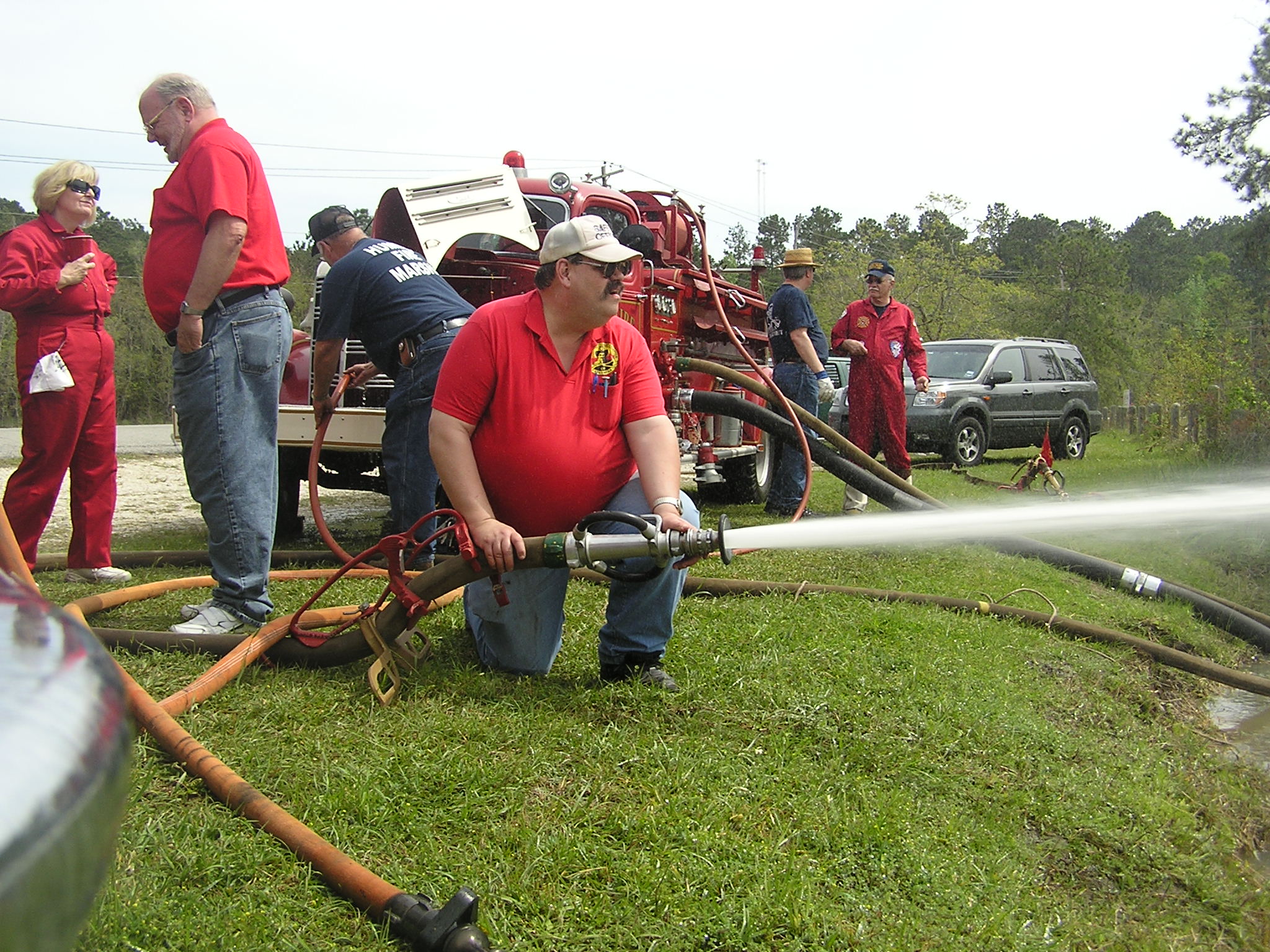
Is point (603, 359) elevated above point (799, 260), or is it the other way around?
point (799, 260)

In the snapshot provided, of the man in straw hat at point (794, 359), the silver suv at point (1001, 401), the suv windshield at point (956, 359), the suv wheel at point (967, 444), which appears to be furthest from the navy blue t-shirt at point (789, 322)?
the suv windshield at point (956, 359)

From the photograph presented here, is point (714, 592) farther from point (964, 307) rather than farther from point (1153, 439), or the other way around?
point (964, 307)

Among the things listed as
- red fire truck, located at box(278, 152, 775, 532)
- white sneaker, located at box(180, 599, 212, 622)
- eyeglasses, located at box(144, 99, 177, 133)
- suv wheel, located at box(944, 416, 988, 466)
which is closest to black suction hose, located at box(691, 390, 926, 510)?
red fire truck, located at box(278, 152, 775, 532)

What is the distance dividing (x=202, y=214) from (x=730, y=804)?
2.67 meters

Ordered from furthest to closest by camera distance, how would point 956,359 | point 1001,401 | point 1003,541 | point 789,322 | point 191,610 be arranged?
1. point 956,359
2. point 1001,401
3. point 789,322
4. point 1003,541
5. point 191,610

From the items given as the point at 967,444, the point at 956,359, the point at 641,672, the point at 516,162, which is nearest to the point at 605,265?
the point at 641,672

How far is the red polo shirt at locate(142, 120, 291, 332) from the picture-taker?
11.5ft

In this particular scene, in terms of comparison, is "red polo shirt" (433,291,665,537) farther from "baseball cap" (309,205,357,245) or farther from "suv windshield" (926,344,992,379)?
"suv windshield" (926,344,992,379)

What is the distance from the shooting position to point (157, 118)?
3604 millimetres

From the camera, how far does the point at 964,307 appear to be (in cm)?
3488

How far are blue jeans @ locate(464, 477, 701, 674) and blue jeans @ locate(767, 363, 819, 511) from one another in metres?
4.50

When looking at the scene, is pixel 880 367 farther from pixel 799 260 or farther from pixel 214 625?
pixel 214 625

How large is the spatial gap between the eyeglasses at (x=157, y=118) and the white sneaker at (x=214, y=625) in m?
1.75

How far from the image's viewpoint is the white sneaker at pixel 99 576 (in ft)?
15.8
